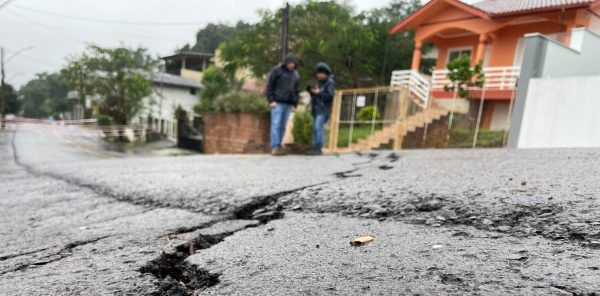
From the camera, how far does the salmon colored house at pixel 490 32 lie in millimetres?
5570

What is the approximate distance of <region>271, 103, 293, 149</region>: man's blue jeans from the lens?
6035 mm

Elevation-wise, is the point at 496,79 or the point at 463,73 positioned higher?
the point at 496,79

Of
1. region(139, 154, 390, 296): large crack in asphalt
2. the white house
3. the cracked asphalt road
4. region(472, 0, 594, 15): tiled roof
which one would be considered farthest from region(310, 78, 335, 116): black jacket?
the white house

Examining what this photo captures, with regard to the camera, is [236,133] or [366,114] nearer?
[366,114]

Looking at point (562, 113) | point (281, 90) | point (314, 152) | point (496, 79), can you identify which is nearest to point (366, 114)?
point (314, 152)

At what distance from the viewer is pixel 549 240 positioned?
5.00 ft

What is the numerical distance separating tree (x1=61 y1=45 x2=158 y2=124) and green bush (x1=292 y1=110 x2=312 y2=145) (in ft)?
15.6

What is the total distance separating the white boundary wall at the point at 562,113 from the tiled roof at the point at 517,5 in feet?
3.90

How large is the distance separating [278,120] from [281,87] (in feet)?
1.84

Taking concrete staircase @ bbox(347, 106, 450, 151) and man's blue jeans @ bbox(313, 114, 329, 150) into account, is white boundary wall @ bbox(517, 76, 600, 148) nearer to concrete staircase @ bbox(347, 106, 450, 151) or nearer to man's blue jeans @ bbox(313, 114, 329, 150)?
concrete staircase @ bbox(347, 106, 450, 151)

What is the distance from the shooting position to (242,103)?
1227 centimetres

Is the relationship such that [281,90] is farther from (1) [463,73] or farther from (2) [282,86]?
(1) [463,73]

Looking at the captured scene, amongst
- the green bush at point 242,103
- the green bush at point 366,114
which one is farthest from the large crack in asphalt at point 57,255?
the green bush at point 242,103

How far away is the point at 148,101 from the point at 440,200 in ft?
70.6
